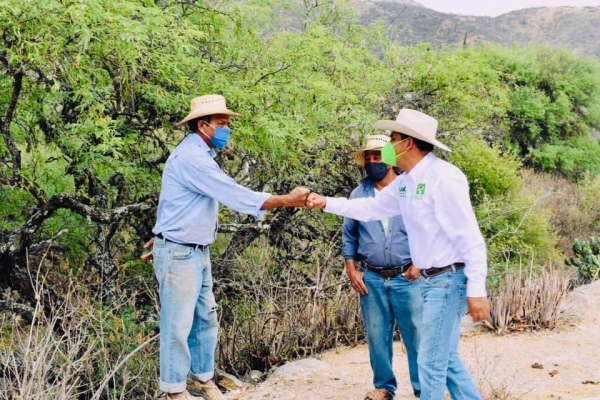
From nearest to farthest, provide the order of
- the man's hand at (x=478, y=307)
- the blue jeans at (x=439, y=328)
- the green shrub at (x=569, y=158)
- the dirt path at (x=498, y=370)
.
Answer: the man's hand at (x=478, y=307) → the blue jeans at (x=439, y=328) → the dirt path at (x=498, y=370) → the green shrub at (x=569, y=158)

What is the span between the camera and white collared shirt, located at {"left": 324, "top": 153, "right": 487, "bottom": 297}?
3.52 metres

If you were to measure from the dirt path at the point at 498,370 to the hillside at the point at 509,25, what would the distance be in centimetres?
5139

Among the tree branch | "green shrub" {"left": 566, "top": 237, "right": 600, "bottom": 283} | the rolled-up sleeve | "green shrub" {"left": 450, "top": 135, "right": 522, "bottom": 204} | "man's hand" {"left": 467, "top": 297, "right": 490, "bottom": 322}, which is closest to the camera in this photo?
"man's hand" {"left": 467, "top": 297, "right": 490, "bottom": 322}

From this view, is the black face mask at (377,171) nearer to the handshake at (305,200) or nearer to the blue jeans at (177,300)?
the handshake at (305,200)

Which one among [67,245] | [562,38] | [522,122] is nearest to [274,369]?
[67,245]

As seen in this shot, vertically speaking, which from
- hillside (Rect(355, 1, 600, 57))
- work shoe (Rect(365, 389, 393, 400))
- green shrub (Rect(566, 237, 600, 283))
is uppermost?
hillside (Rect(355, 1, 600, 57))

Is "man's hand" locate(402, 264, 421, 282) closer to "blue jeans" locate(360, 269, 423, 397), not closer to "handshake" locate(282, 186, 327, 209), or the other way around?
"blue jeans" locate(360, 269, 423, 397)

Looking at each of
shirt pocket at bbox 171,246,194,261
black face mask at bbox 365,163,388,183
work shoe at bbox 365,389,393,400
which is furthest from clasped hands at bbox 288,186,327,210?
work shoe at bbox 365,389,393,400

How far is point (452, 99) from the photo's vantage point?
10750 millimetres

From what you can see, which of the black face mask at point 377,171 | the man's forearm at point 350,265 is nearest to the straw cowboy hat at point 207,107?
the black face mask at point 377,171

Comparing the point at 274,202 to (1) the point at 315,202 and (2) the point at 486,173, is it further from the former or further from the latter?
(2) the point at 486,173

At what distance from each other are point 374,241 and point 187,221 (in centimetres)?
128

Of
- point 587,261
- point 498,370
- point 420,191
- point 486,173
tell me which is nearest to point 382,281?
point 420,191

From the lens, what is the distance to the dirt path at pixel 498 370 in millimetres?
5047
